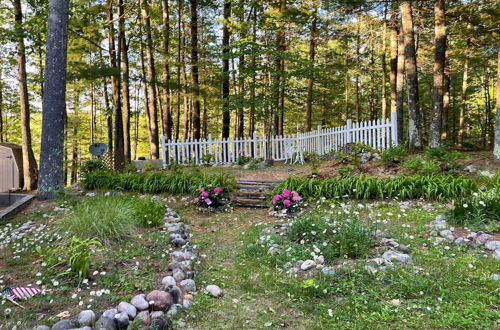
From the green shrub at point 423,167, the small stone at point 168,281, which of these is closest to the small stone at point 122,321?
the small stone at point 168,281

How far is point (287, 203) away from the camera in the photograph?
15.0ft

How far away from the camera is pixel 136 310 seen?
1989 mm

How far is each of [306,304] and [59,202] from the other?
180 inches

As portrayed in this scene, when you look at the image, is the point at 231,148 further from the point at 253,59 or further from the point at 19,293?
the point at 19,293

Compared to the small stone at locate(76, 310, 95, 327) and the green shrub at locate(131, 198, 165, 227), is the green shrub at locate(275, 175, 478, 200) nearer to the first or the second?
the green shrub at locate(131, 198, 165, 227)

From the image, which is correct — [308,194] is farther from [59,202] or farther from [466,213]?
[59,202]

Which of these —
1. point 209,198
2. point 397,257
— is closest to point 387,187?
point 397,257

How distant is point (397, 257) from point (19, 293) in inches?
118

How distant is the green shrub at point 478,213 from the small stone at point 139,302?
3.37 m

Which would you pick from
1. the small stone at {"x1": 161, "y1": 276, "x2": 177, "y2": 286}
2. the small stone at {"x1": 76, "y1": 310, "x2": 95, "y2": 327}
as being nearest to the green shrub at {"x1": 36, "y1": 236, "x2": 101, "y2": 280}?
the small stone at {"x1": 76, "y1": 310, "x2": 95, "y2": 327}

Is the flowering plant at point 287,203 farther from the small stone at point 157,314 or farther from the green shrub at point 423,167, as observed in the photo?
the small stone at point 157,314

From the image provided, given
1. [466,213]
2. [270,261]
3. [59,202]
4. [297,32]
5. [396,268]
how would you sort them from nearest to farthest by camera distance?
[396,268]
[270,261]
[466,213]
[59,202]
[297,32]

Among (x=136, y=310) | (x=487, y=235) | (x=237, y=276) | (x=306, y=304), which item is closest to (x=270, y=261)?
(x=237, y=276)

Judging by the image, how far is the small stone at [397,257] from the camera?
8.57ft
